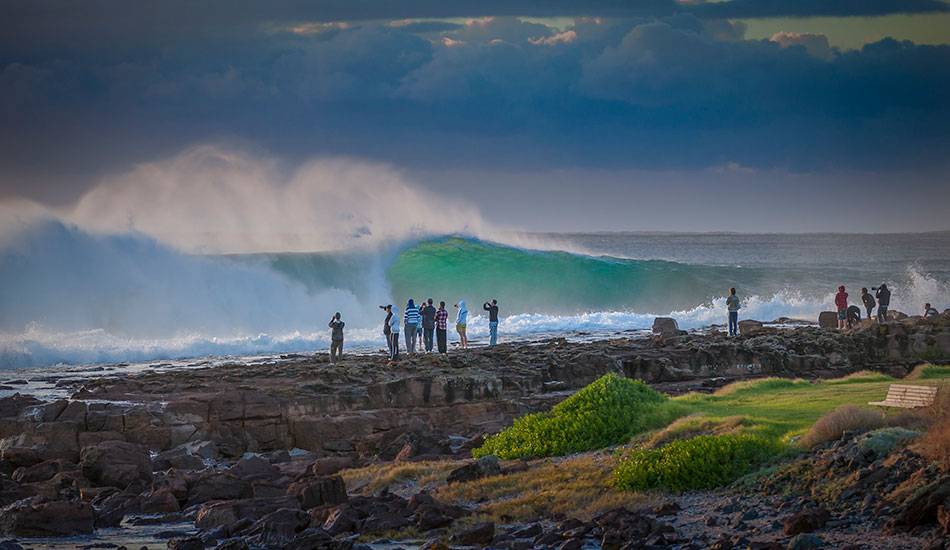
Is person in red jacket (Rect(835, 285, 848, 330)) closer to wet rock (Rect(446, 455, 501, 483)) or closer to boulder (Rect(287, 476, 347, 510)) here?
wet rock (Rect(446, 455, 501, 483))

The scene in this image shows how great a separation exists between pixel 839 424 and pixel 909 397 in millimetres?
1596

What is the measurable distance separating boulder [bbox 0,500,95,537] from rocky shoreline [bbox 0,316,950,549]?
2 centimetres

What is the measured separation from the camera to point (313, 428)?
20.5 meters

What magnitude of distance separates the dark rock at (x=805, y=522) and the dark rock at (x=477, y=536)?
3.22 m

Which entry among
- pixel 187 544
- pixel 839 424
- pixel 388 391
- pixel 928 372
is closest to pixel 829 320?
pixel 928 372

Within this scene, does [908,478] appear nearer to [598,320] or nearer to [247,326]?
[598,320]

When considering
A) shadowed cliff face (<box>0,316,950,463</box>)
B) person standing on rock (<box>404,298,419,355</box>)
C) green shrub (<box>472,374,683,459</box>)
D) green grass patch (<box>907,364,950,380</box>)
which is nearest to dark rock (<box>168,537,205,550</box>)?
green shrub (<box>472,374,683,459</box>)

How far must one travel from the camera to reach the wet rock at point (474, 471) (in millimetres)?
13883

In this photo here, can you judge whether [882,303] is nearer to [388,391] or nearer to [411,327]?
[411,327]

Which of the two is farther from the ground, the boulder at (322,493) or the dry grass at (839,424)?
the dry grass at (839,424)

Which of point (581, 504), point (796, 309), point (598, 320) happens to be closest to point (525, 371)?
point (581, 504)

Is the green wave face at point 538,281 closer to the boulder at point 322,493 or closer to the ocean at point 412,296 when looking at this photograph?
the ocean at point 412,296

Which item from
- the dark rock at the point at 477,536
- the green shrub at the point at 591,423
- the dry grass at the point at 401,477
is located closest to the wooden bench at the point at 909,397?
the green shrub at the point at 591,423

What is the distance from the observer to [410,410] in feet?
71.2
